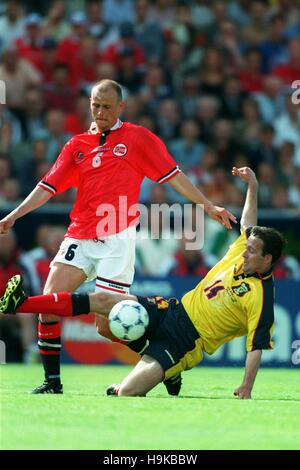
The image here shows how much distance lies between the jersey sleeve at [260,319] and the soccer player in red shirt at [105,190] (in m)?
0.73

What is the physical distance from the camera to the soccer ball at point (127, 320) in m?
8.67

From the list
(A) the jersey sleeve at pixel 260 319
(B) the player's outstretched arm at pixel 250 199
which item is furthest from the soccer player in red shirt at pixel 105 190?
(A) the jersey sleeve at pixel 260 319

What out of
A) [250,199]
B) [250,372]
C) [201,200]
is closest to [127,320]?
[250,372]

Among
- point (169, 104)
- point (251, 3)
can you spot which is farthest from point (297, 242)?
point (251, 3)

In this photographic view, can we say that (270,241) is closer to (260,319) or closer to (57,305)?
(260,319)

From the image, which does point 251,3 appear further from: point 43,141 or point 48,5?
point 43,141

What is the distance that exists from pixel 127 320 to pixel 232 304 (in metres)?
0.86

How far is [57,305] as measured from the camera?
8586 mm

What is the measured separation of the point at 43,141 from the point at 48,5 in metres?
3.57

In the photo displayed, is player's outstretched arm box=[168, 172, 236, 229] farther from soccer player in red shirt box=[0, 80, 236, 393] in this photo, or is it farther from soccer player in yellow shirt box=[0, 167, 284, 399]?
soccer player in yellow shirt box=[0, 167, 284, 399]

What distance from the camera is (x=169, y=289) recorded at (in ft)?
48.2

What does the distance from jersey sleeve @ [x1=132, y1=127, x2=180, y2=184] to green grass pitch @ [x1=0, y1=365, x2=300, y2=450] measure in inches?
69.1

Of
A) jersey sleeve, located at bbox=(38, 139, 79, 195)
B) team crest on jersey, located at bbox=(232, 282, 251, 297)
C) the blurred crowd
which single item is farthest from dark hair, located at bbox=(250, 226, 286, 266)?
the blurred crowd

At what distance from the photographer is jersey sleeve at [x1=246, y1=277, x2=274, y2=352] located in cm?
865
